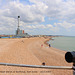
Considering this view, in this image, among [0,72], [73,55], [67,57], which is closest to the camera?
[73,55]

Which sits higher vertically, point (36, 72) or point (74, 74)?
point (74, 74)

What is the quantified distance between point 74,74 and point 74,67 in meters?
0.12

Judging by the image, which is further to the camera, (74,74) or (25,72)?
(25,72)

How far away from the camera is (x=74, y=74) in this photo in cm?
153

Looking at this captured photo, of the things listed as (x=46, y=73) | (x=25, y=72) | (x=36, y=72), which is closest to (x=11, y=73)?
(x=25, y=72)

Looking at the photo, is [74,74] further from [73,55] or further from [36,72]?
[36,72]

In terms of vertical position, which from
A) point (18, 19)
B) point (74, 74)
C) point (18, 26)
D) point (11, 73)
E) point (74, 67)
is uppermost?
point (18, 19)

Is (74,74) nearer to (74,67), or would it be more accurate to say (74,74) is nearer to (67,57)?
(74,67)

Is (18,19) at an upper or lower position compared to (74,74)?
upper

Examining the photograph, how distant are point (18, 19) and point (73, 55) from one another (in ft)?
361

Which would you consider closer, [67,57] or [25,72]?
[67,57]

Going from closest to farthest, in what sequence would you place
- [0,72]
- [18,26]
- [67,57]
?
[67,57]
[0,72]
[18,26]

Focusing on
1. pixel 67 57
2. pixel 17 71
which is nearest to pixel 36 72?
pixel 17 71

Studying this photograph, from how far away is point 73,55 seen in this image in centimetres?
151
